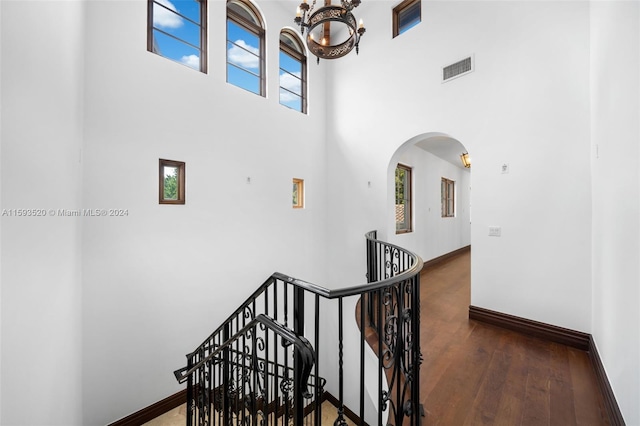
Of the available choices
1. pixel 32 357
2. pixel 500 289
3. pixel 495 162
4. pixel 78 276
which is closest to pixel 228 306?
pixel 78 276

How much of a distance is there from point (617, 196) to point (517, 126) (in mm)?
1543

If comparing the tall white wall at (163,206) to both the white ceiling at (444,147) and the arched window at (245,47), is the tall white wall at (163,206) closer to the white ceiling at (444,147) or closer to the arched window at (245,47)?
the arched window at (245,47)

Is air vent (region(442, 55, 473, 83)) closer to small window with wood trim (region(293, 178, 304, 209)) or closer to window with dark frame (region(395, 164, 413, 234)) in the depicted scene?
window with dark frame (region(395, 164, 413, 234))

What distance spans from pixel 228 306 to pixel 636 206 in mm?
4209

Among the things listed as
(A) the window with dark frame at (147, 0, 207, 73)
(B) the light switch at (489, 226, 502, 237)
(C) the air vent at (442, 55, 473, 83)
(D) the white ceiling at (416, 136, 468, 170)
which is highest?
Result: (A) the window with dark frame at (147, 0, 207, 73)

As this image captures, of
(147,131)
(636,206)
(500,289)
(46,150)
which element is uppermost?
(147,131)

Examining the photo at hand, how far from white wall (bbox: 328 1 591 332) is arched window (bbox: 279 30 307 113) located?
174 cm

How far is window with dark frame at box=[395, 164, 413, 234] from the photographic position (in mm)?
6094

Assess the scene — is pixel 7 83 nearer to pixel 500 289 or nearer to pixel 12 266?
pixel 12 266

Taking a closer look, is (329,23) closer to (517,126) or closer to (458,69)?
(458,69)

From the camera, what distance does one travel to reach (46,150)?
1766 millimetres

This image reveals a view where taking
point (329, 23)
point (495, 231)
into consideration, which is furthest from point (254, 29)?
point (495, 231)

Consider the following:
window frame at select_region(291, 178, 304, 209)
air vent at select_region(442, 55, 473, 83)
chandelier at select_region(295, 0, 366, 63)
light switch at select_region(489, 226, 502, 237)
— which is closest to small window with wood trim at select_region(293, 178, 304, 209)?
window frame at select_region(291, 178, 304, 209)

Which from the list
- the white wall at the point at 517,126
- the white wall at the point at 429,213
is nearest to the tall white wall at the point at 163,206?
the white wall at the point at 517,126
